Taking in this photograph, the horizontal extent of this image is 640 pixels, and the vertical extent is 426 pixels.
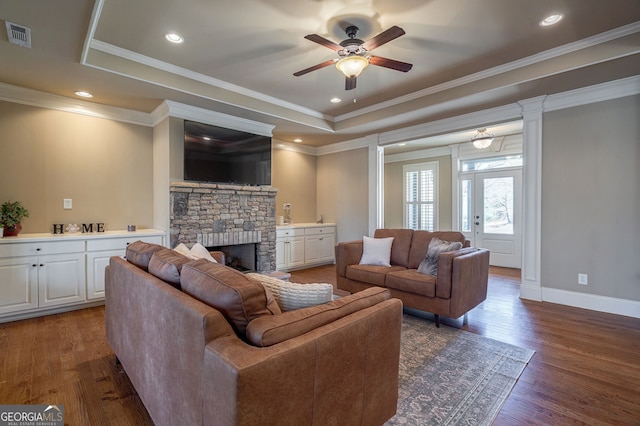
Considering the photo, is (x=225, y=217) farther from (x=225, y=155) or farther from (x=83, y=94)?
(x=83, y=94)

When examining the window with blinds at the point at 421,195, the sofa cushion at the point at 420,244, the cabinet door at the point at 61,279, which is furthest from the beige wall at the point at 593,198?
the cabinet door at the point at 61,279

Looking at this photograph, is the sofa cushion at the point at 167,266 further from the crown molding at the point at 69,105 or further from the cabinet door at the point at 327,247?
the cabinet door at the point at 327,247

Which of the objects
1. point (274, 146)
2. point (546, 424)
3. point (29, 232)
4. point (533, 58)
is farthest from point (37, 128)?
point (533, 58)

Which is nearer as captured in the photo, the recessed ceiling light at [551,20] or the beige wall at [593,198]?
the recessed ceiling light at [551,20]

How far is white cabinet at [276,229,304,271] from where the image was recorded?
546 centimetres

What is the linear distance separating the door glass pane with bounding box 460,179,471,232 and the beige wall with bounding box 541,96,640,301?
Answer: 2.83 metres

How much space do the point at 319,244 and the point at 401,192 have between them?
3002mm

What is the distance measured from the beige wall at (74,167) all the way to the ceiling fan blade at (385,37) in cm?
353

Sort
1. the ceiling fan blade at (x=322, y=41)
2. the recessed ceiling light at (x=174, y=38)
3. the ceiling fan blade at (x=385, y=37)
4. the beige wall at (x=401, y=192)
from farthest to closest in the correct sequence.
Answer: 1. the beige wall at (x=401, y=192)
2. the recessed ceiling light at (x=174, y=38)
3. the ceiling fan blade at (x=322, y=41)
4. the ceiling fan blade at (x=385, y=37)

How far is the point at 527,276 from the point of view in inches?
158

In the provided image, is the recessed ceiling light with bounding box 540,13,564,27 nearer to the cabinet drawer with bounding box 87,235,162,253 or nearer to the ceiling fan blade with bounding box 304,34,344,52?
the ceiling fan blade with bounding box 304,34,344,52

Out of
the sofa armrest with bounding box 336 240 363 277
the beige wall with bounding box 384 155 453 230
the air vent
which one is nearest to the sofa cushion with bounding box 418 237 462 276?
the sofa armrest with bounding box 336 240 363 277

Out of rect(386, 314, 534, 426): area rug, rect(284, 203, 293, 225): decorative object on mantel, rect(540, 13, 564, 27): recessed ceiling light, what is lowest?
rect(386, 314, 534, 426): area rug

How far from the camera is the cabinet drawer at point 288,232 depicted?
5448mm
